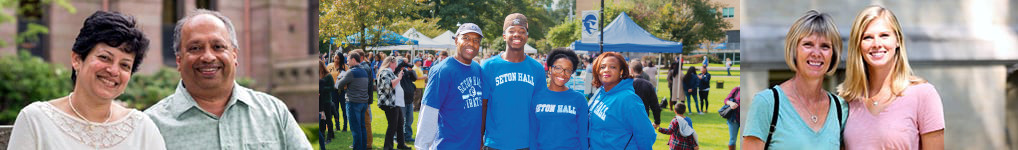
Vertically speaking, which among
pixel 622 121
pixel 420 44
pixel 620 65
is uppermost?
pixel 420 44

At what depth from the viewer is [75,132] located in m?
3.00

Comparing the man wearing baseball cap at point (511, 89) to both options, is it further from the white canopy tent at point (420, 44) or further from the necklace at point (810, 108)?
the necklace at point (810, 108)

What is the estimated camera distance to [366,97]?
17.3 ft

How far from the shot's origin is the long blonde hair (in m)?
3.61

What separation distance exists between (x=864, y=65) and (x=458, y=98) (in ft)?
6.83

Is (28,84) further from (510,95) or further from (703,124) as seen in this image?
(703,124)

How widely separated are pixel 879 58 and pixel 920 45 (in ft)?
2.89

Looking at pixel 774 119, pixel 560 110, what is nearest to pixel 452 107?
pixel 560 110

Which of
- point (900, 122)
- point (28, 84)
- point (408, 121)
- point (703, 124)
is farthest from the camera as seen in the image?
point (28, 84)

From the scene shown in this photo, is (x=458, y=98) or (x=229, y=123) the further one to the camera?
(x=458, y=98)

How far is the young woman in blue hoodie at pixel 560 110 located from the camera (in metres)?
4.66

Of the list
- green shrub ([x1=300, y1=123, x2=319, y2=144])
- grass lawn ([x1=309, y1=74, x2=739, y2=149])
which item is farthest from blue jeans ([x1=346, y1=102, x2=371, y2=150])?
green shrub ([x1=300, y1=123, x2=319, y2=144])

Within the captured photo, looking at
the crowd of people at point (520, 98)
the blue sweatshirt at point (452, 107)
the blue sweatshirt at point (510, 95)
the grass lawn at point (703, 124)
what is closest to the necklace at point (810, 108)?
the grass lawn at point (703, 124)

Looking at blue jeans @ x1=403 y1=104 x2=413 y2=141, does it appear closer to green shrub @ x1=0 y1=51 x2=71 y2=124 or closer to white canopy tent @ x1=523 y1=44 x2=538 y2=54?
white canopy tent @ x1=523 y1=44 x2=538 y2=54
